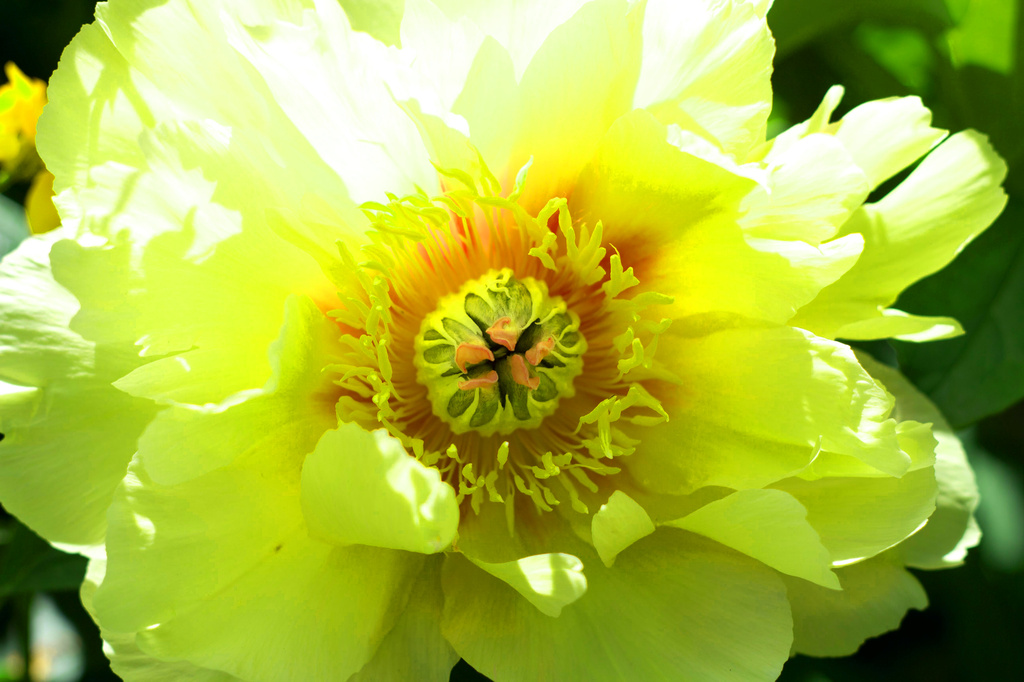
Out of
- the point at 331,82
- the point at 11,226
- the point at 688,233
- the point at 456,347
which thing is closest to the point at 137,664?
the point at 456,347

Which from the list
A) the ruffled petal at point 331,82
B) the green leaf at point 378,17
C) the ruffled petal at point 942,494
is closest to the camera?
the ruffled petal at point 331,82

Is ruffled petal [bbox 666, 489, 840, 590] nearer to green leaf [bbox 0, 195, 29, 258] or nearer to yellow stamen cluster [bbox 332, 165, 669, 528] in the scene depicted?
yellow stamen cluster [bbox 332, 165, 669, 528]

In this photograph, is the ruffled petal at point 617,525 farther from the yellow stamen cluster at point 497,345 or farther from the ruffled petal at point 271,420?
the ruffled petal at point 271,420

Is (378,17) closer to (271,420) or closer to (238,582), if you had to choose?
(271,420)

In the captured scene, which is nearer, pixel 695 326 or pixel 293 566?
pixel 293 566

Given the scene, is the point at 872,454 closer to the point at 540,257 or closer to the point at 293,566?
the point at 540,257

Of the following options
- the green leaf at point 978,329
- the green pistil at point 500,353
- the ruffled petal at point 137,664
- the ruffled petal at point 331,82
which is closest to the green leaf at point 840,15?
the green leaf at point 978,329

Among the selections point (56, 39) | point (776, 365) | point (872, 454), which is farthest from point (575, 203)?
point (56, 39)
